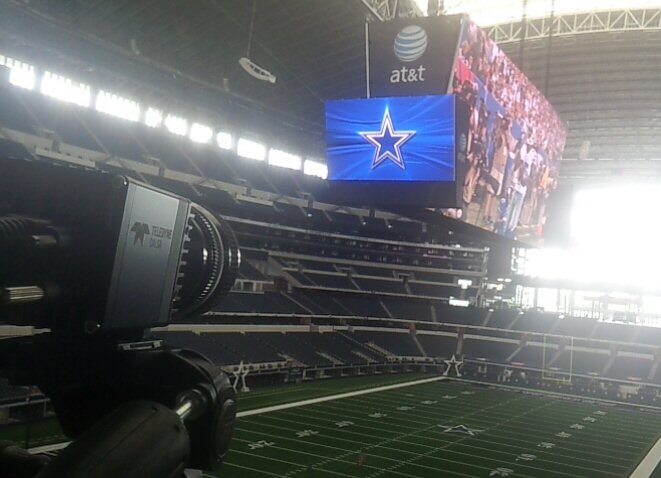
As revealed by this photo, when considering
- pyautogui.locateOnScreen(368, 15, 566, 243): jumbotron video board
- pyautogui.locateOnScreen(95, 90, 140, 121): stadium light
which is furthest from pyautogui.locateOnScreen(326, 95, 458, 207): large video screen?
pyautogui.locateOnScreen(95, 90, 140, 121): stadium light

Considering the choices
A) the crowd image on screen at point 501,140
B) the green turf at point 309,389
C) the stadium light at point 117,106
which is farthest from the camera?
the stadium light at point 117,106

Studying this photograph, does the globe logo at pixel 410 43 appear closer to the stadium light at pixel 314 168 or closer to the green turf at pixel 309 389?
the green turf at pixel 309 389

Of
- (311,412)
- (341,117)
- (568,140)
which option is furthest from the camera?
(568,140)

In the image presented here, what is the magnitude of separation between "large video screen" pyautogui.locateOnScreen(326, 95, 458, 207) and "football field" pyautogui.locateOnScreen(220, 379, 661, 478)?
691 centimetres

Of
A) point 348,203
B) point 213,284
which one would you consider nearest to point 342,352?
point 348,203

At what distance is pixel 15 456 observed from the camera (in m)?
2.34

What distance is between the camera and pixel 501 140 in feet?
78.4

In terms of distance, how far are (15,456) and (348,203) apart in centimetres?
2089

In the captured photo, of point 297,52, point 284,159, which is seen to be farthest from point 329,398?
point 284,159

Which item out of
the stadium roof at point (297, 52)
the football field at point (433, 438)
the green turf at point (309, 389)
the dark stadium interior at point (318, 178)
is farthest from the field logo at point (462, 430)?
the stadium roof at point (297, 52)

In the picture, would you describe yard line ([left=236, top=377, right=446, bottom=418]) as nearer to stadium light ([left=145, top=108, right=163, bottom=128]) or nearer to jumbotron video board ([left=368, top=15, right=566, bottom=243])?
jumbotron video board ([left=368, top=15, right=566, bottom=243])

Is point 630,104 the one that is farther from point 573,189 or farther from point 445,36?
point 445,36

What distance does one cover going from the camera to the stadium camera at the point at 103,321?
1988 mm

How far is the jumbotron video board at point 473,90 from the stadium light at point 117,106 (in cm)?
1488
